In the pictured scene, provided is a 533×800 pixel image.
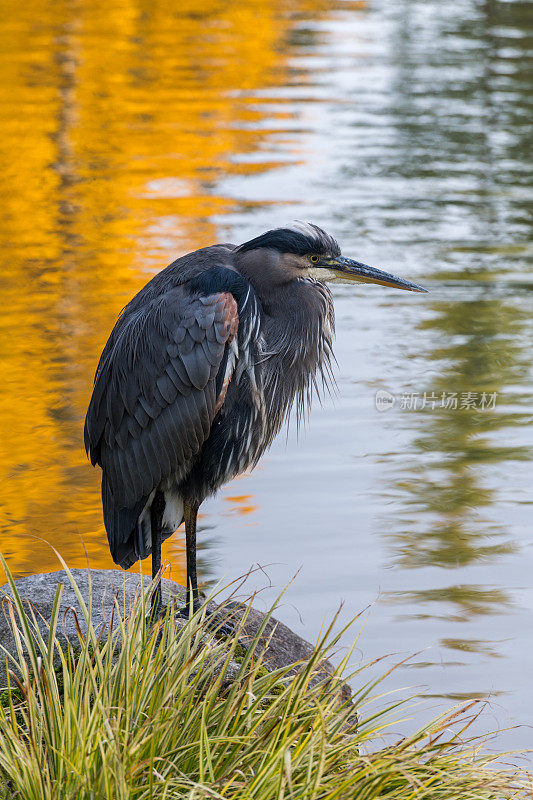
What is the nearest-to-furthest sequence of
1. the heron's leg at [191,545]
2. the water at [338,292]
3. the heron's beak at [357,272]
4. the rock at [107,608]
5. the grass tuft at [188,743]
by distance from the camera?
the grass tuft at [188,743] → the rock at [107,608] → the heron's beak at [357,272] → the heron's leg at [191,545] → the water at [338,292]

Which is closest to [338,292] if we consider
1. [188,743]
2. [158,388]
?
[158,388]

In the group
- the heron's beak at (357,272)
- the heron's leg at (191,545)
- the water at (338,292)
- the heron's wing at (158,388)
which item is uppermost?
the heron's beak at (357,272)

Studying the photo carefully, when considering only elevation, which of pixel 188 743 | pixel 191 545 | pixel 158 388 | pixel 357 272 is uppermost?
pixel 357 272

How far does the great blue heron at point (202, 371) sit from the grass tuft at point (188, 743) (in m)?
0.87

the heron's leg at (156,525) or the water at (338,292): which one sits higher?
the heron's leg at (156,525)

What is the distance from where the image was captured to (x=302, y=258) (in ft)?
15.1

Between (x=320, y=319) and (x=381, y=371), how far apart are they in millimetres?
4293

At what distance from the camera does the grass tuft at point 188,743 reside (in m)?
3.27

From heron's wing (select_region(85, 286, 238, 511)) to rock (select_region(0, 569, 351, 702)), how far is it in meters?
0.33

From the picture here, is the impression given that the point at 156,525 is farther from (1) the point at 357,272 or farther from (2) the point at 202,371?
(1) the point at 357,272

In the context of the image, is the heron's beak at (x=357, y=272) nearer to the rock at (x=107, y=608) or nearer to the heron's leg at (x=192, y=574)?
the heron's leg at (x=192, y=574)

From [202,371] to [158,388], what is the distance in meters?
0.21

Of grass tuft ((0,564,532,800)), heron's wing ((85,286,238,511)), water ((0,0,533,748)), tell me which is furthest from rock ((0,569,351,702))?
water ((0,0,533,748))

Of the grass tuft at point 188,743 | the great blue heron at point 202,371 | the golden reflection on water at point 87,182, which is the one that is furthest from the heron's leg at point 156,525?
the golden reflection on water at point 87,182
